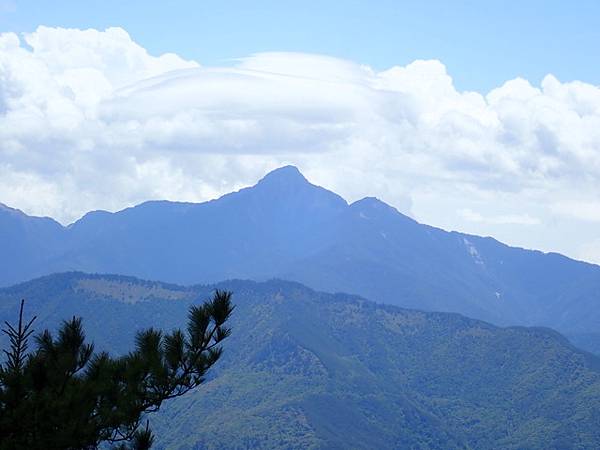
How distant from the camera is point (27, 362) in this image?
79.6ft

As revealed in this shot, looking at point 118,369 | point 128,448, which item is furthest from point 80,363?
point 128,448

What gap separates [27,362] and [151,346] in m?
3.31

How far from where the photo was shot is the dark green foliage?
23484 millimetres

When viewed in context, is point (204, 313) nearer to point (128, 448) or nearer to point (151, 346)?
point (151, 346)

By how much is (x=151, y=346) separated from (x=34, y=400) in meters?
3.53

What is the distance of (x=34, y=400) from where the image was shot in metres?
23.5

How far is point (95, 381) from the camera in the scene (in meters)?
25.3

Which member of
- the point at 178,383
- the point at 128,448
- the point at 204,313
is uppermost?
the point at 204,313

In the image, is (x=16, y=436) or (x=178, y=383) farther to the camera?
(x=178, y=383)

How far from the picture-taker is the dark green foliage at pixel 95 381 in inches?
925

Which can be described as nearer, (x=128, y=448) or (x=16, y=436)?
(x=16, y=436)

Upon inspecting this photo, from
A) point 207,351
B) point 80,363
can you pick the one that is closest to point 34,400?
point 80,363

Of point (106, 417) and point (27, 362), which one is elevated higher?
point (27, 362)

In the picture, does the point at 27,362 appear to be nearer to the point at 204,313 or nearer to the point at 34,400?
the point at 34,400
